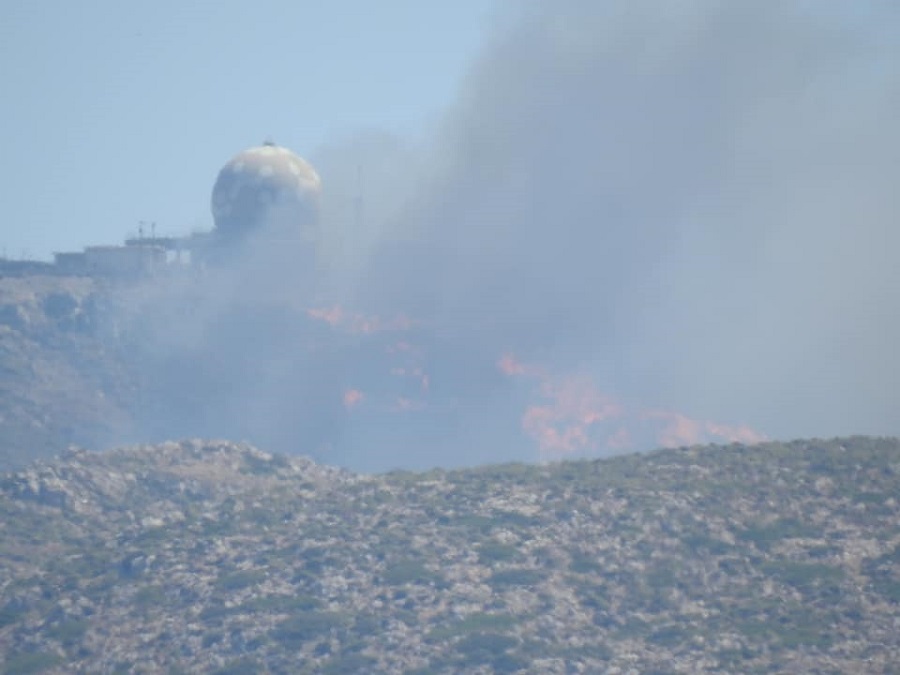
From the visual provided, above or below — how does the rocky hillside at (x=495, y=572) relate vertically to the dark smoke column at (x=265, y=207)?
below

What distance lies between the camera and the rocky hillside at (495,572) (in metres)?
86.6

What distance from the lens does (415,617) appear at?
89.5 metres

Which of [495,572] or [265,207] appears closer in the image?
[495,572]

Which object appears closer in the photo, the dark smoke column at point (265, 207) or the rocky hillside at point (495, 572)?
the rocky hillside at point (495, 572)

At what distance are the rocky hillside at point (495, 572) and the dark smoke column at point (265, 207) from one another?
56.2 meters

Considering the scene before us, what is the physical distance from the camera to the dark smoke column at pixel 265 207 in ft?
547

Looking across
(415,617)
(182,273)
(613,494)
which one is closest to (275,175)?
(182,273)

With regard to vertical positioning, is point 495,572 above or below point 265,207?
below

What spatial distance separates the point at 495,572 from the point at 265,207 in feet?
264

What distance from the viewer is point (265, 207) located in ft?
547

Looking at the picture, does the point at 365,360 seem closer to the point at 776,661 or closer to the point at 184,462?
the point at 184,462

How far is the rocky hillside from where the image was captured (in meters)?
86.6

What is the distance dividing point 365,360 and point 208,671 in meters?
77.8

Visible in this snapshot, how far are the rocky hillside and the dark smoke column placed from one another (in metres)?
56.2
